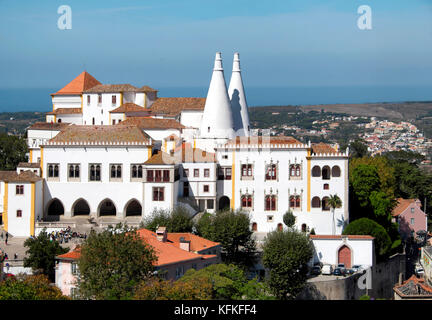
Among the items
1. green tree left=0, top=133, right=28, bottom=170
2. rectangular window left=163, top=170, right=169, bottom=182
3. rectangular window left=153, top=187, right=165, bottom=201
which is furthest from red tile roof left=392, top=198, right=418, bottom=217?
green tree left=0, top=133, right=28, bottom=170

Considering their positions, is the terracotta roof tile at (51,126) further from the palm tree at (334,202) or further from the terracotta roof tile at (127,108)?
the palm tree at (334,202)

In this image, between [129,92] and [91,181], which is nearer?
[91,181]

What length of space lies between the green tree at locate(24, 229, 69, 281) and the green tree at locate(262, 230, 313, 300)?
469 inches

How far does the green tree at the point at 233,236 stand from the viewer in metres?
49.9

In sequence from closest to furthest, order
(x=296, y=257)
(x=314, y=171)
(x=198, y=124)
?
(x=296, y=257) → (x=314, y=171) → (x=198, y=124)

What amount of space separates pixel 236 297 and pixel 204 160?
19.5 meters

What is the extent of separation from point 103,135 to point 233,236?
13440mm

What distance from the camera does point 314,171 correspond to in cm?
5581

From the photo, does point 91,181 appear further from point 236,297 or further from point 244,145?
point 236,297

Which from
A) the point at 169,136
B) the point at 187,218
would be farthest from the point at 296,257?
the point at 169,136

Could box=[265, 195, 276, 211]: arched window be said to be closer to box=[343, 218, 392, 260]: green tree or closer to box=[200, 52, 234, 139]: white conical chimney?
box=[343, 218, 392, 260]: green tree

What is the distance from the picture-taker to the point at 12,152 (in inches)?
2857

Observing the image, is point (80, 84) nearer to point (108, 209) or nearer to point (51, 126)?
Answer: point (51, 126)
